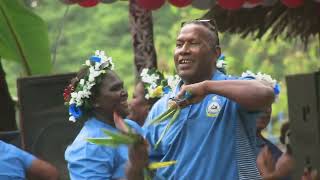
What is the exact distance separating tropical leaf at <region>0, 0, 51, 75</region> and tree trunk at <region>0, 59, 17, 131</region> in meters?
0.22

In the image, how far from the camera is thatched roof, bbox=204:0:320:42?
1012 cm

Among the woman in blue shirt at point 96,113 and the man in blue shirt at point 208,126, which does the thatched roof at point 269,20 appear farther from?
the man in blue shirt at point 208,126

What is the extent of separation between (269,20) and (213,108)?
5.98 meters

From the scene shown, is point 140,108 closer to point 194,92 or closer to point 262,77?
point 262,77

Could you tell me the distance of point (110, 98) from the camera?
5770 millimetres

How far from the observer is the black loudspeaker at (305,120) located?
9.16 metres

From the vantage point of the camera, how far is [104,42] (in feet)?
80.5

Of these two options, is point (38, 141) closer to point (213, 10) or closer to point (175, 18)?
point (213, 10)

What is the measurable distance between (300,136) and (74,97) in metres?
4.31

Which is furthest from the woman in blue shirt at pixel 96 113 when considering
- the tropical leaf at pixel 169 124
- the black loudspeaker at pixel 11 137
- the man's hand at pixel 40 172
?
the black loudspeaker at pixel 11 137

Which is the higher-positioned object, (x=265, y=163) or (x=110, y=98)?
(x=110, y=98)

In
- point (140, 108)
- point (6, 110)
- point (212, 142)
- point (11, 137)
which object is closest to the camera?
point (212, 142)

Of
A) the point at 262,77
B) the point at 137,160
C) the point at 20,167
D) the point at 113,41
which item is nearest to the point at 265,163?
the point at 262,77

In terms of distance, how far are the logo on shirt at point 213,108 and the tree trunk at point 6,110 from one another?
Answer: 12.8 feet
